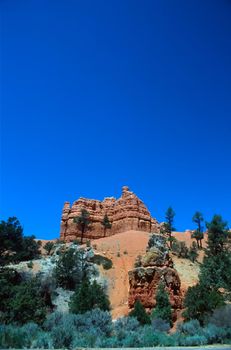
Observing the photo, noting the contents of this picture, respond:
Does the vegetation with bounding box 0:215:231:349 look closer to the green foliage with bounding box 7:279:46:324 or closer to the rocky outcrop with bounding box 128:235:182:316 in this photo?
the green foliage with bounding box 7:279:46:324

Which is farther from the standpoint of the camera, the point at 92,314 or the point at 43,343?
the point at 92,314

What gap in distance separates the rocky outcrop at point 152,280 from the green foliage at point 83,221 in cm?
4776

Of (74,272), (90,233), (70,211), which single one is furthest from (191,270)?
(70,211)

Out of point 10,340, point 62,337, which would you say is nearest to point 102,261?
point 62,337

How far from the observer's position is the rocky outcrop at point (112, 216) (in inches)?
3371

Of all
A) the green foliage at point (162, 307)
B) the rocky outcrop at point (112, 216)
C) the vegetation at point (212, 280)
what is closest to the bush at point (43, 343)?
the vegetation at point (212, 280)

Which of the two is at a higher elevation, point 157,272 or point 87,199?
point 87,199

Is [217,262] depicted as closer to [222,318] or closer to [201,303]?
[201,303]

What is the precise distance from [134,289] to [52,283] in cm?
1130

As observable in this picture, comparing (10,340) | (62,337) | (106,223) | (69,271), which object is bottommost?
(10,340)

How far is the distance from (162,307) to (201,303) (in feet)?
13.0

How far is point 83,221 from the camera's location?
82.6 meters

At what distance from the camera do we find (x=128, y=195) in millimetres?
92500

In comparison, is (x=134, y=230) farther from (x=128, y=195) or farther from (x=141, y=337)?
(x=141, y=337)
